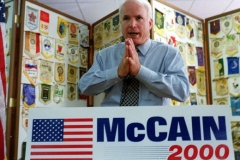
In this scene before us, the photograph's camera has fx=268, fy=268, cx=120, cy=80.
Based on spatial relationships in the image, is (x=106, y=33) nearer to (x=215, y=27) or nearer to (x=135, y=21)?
(x=215, y=27)

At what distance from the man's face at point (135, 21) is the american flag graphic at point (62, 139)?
605 millimetres

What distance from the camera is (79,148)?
0.66m

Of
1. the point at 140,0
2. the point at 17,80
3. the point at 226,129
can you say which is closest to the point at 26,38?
the point at 17,80

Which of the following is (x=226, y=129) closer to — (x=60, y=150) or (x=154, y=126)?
(x=154, y=126)

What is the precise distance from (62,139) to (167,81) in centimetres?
49

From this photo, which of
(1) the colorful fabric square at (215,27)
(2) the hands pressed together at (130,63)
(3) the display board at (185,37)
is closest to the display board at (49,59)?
(3) the display board at (185,37)

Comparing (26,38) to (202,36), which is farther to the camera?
(202,36)

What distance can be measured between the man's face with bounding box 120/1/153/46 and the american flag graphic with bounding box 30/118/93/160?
60 cm

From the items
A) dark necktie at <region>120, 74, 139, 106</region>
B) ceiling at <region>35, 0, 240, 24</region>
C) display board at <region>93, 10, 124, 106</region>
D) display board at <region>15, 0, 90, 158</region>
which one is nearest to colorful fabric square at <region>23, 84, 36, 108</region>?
display board at <region>15, 0, 90, 158</region>

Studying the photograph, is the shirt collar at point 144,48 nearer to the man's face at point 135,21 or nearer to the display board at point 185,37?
the man's face at point 135,21

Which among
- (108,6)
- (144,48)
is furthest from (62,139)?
(108,6)

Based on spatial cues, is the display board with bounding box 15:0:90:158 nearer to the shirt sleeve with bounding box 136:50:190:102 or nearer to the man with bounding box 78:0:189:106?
the man with bounding box 78:0:189:106

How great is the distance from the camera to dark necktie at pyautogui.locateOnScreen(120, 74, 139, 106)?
112 centimetres

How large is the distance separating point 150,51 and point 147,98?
0.24 m
